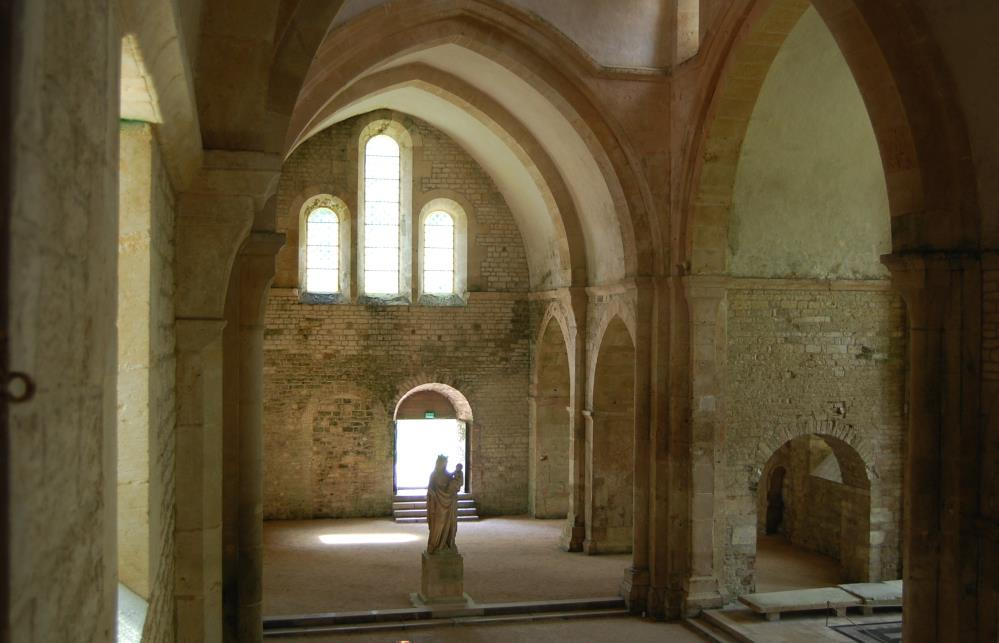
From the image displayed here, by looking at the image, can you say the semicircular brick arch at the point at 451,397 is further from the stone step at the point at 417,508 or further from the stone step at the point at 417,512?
the stone step at the point at 417,512

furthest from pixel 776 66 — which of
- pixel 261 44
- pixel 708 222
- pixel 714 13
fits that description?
pixel 261 44

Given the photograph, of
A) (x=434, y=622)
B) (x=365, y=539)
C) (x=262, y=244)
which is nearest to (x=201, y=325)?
(x=262, y=244)

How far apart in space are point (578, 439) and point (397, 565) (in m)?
3.56

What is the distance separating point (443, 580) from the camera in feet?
39.9

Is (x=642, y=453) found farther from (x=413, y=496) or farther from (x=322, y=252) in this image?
(x=322, y=252)

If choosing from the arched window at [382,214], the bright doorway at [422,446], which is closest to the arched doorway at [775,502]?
the bright doorway at [422,446]

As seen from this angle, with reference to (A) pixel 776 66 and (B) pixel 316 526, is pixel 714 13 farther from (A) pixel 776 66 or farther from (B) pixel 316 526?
(B) pixel 316 526

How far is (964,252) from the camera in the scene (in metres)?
6.94

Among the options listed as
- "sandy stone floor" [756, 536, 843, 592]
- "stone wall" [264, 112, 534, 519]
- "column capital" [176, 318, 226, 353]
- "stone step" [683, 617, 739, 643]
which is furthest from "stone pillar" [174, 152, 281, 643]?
"stone wall" [264, 112, 534, 519]

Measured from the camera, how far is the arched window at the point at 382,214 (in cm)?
1817

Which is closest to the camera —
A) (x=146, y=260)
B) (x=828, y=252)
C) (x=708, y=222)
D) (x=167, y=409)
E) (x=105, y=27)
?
(x=105, y=27)

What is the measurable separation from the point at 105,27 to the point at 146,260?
189cm

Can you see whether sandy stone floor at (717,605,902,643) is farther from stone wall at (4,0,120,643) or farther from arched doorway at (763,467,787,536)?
stone wall at (4,0,120,643)

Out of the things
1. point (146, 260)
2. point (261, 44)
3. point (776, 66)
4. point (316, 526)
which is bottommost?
point (316, 526)
